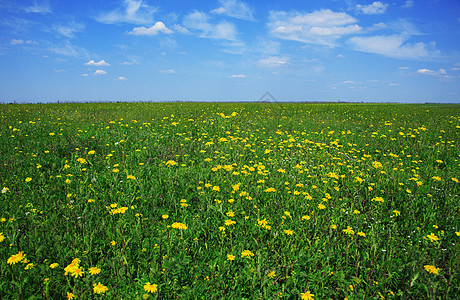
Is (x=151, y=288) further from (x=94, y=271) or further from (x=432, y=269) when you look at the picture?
(x=432, y=269)

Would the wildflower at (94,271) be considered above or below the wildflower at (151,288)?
below

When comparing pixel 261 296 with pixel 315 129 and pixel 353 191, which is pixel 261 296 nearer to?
pixel 353 191

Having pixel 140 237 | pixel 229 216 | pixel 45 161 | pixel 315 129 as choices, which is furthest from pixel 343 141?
pixel 45 161

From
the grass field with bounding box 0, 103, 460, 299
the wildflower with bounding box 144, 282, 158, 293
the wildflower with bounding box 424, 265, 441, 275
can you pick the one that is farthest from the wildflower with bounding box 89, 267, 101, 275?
the wildflower with bounding box 424, 265, 441, 275

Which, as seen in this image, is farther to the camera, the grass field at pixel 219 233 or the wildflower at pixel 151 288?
the grass field at pixel 219 233

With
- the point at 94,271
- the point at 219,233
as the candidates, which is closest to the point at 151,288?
the point at 94,271

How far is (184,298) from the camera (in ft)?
6.78

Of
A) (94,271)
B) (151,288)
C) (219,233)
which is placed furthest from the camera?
(219,233)

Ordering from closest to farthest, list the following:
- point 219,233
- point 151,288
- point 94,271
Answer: point 151,288
point 94,271
point 219,233

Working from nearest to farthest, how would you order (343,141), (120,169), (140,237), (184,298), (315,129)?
(184,298)
(140,237)
(120,169)
(343,141)
(315,129)

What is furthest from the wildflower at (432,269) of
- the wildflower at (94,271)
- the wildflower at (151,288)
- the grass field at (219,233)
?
the wildflower at (94,271)

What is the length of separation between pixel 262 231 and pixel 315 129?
862cm

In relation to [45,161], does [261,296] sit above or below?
below

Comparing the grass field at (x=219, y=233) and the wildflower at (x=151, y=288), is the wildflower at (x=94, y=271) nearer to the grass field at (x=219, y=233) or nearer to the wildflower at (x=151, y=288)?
the grass field at (x=219, y=233)
